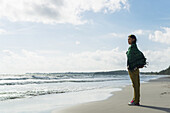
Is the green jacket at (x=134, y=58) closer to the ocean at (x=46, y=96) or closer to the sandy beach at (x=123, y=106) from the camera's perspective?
the sandy beach at (x=123, y=106)

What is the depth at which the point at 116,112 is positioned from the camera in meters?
4.80

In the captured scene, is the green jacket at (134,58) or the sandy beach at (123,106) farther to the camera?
the green jacket at (134,58)

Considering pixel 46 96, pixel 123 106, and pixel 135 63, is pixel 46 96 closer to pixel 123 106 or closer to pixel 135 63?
pixel 123 106

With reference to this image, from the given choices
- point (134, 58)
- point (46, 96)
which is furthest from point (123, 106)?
point (46, 96)

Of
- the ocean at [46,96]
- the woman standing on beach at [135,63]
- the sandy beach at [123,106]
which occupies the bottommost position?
the ocean at [46,96]

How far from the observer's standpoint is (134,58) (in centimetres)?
559

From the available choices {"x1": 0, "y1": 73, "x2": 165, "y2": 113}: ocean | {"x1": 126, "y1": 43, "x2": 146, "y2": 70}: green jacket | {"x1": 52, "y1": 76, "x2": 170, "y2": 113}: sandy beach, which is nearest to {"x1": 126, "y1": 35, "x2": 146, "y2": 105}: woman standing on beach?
{"x1": 126, "y1": 43, "x2": 146, "y2": 70}: green jacket

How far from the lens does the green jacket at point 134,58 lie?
553cm

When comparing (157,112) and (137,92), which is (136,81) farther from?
(157,112)

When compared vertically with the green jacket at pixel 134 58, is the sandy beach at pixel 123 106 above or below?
below

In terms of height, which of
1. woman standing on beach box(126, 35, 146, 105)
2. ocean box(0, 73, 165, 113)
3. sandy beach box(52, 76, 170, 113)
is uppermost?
woman standing on beach box(126, 35, 146, 105)

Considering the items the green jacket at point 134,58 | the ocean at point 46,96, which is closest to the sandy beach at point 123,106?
the ocean at point 46,96

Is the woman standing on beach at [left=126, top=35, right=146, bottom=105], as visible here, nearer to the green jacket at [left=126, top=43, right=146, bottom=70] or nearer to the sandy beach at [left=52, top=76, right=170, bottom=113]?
the green jacket at [left=126, top=43, right=146, bottom=70]

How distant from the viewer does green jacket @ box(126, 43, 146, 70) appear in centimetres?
553
